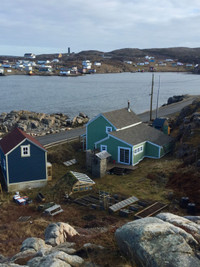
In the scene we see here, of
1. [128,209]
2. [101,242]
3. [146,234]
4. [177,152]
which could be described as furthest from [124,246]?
[177,152]

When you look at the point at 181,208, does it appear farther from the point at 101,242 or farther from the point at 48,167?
the point at 48,167

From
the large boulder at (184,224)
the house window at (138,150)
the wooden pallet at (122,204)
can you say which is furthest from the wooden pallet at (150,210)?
the house window at (138,150)

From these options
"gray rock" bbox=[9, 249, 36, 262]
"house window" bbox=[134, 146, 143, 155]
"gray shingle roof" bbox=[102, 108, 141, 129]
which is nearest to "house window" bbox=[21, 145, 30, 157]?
"gray shingle roof" bbox=[102, 108, 141, 129]

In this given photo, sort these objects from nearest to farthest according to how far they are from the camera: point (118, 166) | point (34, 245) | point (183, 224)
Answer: point (183, 224), point (34, 245), point (118, 166)

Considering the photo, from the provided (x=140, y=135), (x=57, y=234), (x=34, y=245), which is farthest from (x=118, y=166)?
(x=34, y=245)

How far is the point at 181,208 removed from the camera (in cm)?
1867

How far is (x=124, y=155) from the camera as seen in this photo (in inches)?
1118

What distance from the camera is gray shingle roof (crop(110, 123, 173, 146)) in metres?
28.7

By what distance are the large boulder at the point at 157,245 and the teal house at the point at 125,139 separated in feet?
60.9

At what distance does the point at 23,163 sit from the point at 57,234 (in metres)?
11.7

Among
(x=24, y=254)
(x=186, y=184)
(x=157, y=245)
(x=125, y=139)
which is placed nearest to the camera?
(x=157, y=245)

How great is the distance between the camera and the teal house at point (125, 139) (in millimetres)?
28297

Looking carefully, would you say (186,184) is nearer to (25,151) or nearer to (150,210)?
(150,210)

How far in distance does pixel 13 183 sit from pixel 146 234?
17.0 m
